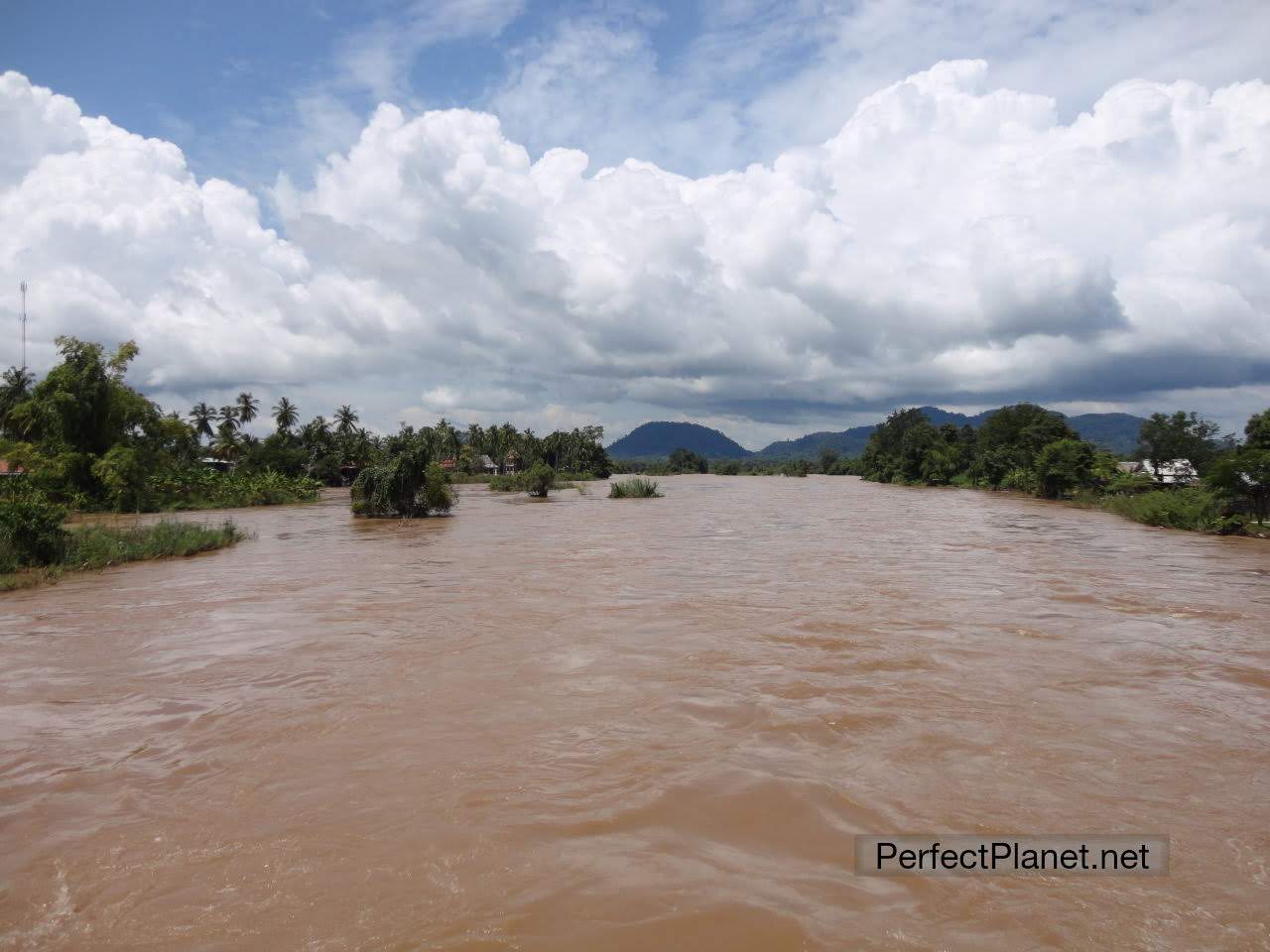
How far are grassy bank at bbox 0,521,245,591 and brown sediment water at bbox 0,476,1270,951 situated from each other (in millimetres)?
2635

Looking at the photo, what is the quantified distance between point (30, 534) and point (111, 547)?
6.24ft

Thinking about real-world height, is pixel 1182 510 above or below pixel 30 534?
above

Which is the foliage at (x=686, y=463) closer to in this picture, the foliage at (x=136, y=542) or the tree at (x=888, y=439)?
the tree at (x=888, y=439)

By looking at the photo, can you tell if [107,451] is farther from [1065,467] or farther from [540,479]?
[1065,467]

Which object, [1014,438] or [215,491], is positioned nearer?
[215,491]

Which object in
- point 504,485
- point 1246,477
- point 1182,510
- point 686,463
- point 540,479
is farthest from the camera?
point 686,463

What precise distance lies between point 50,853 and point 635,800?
3396mm

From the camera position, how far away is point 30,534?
49.5 ft

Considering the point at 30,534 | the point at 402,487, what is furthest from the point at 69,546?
the point at 402,487

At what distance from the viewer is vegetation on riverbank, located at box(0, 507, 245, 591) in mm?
14242

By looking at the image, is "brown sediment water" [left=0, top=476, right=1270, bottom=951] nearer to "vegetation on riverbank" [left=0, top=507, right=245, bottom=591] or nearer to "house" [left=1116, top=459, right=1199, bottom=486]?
"vegetation on riverbank" [left=0, top=507, right=245, bottom=591]

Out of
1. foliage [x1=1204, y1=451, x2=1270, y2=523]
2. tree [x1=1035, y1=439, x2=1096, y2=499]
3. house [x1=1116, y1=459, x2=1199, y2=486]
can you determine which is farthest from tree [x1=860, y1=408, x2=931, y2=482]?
foliage [x1=1204, y1=451, x2=1270, y2=523]

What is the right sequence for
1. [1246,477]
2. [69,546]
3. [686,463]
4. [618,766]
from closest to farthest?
[618,766] → [69,546] → [1246,477] → [686,463]

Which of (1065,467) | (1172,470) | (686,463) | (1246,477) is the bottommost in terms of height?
(1246,477)
